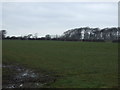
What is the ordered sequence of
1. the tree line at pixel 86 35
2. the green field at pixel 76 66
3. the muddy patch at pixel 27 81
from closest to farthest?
the muddy patch at pixel 27 81 → the green field at pixel 76 66 → the tree line at pixel 86 35

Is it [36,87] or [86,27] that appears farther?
[86,27]

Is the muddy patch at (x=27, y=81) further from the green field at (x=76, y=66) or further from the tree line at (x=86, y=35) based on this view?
the tree line at (x=86, y=35)

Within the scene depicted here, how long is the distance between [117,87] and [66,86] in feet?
6.83

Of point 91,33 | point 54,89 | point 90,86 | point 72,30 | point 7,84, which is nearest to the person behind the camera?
point 54,89

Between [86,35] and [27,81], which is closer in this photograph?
[27,81]

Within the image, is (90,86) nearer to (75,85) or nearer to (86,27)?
(75,85)

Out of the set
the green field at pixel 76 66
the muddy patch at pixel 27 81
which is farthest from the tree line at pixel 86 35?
the muddy patch at pixel 27 81

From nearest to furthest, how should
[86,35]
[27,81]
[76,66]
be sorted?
[27,81], [76,66], [86,35]

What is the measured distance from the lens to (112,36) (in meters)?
132

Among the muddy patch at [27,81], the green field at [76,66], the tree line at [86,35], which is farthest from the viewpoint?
the tree line at [86,35]

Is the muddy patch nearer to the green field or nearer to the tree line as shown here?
the green field

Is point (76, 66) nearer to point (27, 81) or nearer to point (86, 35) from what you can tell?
point (27, 81)

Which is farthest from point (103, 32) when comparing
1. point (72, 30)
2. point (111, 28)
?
point (72, 30)

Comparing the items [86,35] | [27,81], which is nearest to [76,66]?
[27,81]
